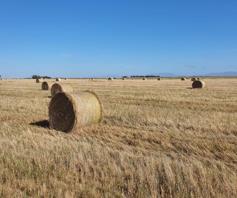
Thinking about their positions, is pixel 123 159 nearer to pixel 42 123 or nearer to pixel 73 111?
pixel 73 111

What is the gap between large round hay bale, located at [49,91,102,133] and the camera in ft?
39.7

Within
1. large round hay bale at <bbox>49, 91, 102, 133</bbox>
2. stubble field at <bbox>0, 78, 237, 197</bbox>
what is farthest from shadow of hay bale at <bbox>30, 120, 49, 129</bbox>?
large round hay bale at <bbox>49, 91, 102, 133</bbox>

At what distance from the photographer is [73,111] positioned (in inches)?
479

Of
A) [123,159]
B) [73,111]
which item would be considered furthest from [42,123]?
[123,159]

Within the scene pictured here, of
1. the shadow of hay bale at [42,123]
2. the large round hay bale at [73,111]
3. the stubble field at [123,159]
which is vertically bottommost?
the shadow of hay bale at [42,123]

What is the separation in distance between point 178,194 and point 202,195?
35cm

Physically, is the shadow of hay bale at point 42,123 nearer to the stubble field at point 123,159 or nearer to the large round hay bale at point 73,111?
the stubble field at point 123,159

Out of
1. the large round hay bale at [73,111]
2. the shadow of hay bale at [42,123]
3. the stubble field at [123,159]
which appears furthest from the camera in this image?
the shadow of hay bale at [42,123]

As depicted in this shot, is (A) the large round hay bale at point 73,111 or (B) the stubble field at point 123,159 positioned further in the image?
(A) the large round hay bale at point 73,111

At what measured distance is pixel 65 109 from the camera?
12.5 meters

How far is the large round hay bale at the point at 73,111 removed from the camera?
12086 mm

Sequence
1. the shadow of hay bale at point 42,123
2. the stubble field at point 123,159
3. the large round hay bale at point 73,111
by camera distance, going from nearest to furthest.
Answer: the stubble field at point 123,159 → the large round hay bale at point 73,111 → the shadow of hay bale at point 42,123

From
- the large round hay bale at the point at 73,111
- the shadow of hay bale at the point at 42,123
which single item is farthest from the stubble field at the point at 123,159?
the large round hay bale at the point at 73,111

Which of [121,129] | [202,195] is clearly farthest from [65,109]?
[202,195]
